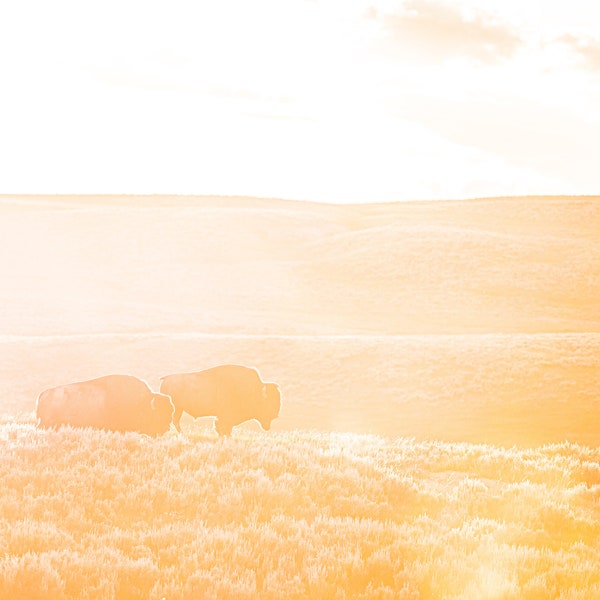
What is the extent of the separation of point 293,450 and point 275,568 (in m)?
4.84

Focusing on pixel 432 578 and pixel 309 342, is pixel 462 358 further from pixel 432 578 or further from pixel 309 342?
pixel 432 578

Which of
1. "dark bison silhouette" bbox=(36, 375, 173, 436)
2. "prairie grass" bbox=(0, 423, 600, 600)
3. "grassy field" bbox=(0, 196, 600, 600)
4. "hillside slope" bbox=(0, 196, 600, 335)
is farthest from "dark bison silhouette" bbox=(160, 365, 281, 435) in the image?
"hillside slope" bbox=(0, 196, 600, 335)

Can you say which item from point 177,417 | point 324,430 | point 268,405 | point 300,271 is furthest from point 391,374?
point 300,271

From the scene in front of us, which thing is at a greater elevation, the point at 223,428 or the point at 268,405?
the point at 268,405

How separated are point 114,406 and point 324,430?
40.0 feet

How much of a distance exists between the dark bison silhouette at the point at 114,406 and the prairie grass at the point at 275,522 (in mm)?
710

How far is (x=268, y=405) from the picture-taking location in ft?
52.9

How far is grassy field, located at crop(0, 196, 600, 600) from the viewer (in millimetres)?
8523

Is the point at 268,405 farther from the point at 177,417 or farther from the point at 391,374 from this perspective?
the point at 391,374

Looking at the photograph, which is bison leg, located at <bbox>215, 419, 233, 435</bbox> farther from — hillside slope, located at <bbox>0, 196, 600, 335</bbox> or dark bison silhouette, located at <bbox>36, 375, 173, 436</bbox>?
hillside slope, located at <bbox>0, 196, 600, 335</bbox>

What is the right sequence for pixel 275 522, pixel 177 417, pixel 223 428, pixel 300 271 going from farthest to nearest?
pixel 300 271 → pixel 223 428 → pixel 177 417 → pixel 275 522

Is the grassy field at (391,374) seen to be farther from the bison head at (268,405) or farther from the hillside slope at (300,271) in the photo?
the hillside slope at (300,271)

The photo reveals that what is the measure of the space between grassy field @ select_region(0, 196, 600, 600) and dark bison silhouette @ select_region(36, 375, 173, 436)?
747 millimetres

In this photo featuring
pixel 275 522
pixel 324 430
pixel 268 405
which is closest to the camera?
pixel 275 522
